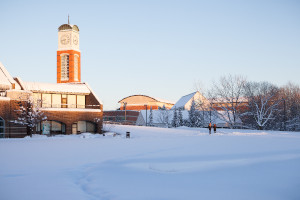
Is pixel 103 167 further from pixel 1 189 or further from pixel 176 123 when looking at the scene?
pixel 176 123

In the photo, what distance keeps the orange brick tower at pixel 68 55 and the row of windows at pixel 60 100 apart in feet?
32.2

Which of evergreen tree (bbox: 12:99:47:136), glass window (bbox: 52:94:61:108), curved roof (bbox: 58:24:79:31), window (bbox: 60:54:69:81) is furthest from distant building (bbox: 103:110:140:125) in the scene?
evergreen tree (bbox: 12:99:47:136)

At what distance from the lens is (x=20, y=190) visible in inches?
294

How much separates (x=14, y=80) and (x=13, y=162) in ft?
72.7

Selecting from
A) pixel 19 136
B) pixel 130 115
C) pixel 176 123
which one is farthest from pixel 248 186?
pixel 130 115

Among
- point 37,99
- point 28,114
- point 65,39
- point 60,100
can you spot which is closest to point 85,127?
point 60,100

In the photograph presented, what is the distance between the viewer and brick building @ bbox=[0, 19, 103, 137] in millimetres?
28281

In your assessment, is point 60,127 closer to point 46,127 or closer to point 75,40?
point 46,127

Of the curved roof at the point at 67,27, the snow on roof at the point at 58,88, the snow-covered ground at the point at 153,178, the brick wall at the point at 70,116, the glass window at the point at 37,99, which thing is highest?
the curved roof at the point at 67,27

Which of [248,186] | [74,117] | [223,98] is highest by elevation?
[223,98]

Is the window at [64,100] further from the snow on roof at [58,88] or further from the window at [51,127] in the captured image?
the window at [51,127]

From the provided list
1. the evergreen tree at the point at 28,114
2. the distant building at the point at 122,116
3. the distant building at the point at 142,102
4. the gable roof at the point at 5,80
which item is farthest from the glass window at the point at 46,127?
the distant building at the point at 142,102

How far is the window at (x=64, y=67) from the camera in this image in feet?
152

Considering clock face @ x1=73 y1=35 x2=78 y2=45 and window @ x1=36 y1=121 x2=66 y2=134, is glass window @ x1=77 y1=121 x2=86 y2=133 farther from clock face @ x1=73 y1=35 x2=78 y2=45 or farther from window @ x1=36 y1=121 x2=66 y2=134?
clock face @ x1=73 y1=35 x2=78 y2=45
